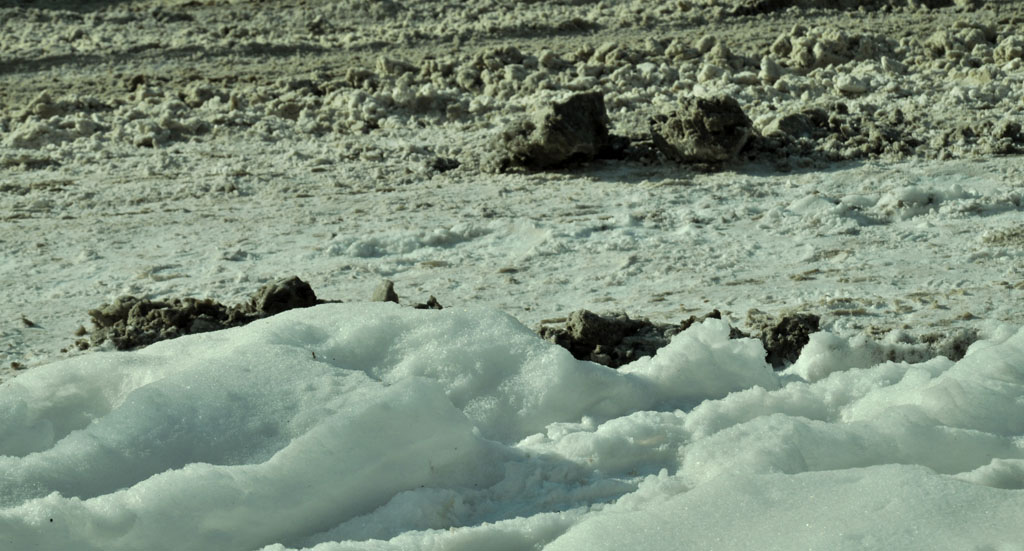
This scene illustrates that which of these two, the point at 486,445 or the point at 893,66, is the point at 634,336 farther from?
the point at 893,66

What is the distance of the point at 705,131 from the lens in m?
6.40

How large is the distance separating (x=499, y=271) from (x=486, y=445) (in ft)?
6.80

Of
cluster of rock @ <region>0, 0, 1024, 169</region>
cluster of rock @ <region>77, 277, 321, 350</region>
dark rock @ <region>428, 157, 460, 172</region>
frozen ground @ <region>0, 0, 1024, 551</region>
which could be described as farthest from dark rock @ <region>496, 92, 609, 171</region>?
cluster of rock @ <region>77, 277, 321, 350</region>

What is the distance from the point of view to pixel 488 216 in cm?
595

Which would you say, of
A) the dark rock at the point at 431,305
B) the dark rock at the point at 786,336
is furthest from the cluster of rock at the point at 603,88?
the dark rock at the point at 786,336

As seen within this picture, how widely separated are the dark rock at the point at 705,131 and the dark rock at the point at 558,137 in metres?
0.35

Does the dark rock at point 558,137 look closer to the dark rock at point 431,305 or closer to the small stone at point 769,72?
the small stone at point 769,72

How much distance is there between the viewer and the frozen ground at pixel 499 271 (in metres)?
2.95

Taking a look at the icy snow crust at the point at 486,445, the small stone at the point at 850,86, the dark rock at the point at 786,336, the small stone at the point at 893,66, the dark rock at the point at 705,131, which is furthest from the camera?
the small stone at the point at 893,66

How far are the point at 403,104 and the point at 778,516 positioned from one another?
531cm

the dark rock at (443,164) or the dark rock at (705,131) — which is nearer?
the dark rock at (705,131)

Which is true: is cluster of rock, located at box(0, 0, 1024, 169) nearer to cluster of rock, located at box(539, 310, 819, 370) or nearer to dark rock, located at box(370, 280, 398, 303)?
dark rock, located at box(370, 280, 398, 303)

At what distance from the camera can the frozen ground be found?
295 cm

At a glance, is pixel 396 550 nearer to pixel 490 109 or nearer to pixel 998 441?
pixel 998 441
